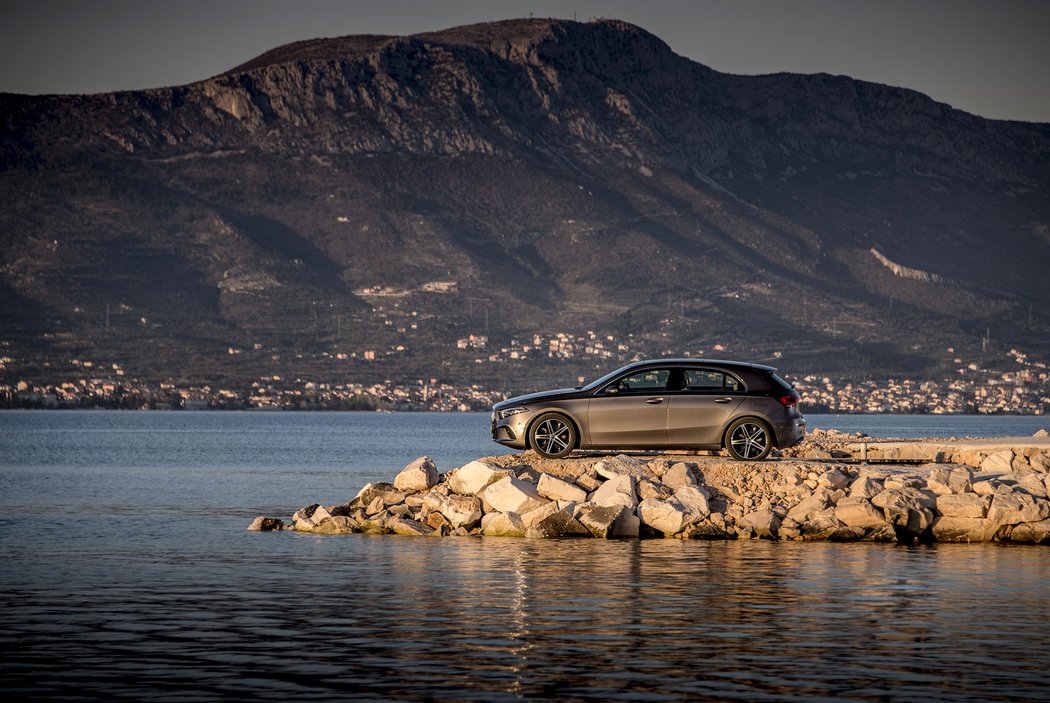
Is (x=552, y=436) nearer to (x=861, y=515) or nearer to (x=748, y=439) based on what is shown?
(x=748, y=439)

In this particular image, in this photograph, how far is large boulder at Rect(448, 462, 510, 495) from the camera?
32969 millimetres

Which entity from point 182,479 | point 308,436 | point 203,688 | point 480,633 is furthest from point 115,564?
point 308,436

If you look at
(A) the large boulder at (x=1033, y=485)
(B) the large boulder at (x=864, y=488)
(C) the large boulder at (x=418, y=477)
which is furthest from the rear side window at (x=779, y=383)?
(C) the large boulder at (x=418, y=477)

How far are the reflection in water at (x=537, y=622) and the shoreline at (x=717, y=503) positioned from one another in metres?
1.03

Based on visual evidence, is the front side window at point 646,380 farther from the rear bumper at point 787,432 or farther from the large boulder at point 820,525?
the large boulder at point 820,525

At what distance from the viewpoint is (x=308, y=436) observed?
139125mm

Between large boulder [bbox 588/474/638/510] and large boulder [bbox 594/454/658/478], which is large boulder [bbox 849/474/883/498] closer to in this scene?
large boulder [bbox 594/454/658/478]

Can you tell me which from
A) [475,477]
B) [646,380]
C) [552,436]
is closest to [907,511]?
[646,380]

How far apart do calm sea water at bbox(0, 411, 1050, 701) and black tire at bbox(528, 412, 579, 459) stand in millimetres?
Answer: 2642

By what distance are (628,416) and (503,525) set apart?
3.32 meters

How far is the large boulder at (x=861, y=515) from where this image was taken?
104 feet

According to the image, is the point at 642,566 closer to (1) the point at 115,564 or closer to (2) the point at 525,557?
(2) the point at 525,557

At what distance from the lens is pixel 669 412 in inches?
1277

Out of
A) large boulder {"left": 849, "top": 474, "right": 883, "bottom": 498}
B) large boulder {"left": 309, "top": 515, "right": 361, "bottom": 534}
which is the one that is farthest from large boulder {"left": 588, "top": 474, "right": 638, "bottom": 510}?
large boulder {"left": 309, "top": 515, "right": 361, "bottom": 534}
